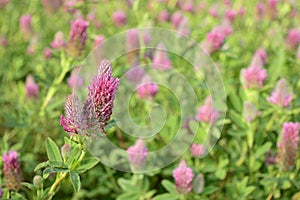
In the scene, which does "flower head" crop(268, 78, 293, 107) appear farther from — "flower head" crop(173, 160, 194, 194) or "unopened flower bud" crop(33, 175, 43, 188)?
"unopened flower bud" crop(33, 175, 43, 188)

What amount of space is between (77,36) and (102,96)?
0.71m

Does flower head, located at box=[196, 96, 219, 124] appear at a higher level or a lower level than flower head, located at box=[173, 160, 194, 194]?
higher

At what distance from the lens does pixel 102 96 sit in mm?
969

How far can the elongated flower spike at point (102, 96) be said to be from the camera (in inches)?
37.8

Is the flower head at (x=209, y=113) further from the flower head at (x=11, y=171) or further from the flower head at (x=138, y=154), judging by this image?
the flower head at (x=11, y=171)

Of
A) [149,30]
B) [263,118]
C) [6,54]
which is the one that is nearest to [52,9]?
[6,54]

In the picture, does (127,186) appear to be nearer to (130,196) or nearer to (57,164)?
(130,196)

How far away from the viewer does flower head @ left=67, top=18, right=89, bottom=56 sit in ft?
5.24

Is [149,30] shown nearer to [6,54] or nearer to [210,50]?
[210,50]

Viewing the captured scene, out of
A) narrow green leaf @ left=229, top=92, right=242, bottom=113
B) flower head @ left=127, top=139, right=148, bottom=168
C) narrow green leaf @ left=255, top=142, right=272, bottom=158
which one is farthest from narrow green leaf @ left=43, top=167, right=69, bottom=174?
narrow green leaf @ left=229, top=92, right=242, bottom=113

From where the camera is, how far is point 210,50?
1990 millimetres

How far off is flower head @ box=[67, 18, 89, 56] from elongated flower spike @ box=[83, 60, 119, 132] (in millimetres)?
655

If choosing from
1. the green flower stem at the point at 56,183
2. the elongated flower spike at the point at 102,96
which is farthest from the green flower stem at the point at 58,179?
the elongated flower spike at the point at 102,96

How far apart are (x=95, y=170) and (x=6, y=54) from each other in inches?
49.3
